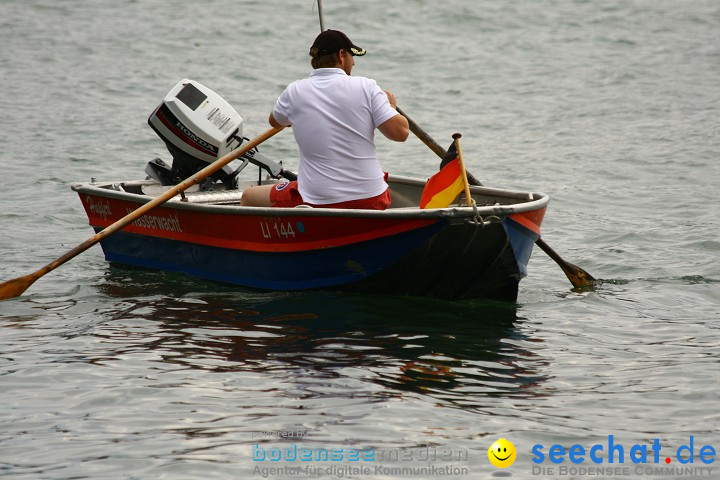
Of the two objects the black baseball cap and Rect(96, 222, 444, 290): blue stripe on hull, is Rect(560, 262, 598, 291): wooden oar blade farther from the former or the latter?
the black baseball cap

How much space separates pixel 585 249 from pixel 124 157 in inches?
291

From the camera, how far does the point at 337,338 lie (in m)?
7.32

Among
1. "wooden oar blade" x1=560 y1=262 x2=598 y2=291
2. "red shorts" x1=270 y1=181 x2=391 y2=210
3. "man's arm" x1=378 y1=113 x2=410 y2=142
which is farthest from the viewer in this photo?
"wooden oar blade" x1=560 y1=262 x2=598 y2=291

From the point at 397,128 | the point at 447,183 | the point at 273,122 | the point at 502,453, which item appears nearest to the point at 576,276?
the point at 447,183

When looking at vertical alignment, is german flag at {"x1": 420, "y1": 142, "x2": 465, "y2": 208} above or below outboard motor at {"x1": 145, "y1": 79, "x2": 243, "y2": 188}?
below

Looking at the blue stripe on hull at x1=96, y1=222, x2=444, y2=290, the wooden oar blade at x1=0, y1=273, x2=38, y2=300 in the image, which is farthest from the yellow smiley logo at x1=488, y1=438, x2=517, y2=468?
the wooden oar blade at x1=0, y1=273, x2=38, y2=300

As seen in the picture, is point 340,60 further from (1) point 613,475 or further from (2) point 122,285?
(1) point 613,475

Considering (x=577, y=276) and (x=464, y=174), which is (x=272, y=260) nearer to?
(x=464, y=174)

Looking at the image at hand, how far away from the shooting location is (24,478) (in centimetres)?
516

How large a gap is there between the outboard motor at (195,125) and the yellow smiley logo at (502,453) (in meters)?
4.80

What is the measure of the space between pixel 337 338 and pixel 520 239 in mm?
1402

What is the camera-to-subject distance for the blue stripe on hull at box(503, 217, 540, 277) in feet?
24.3

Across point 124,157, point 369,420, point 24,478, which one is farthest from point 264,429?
point 124,157

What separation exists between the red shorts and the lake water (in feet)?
2.29
